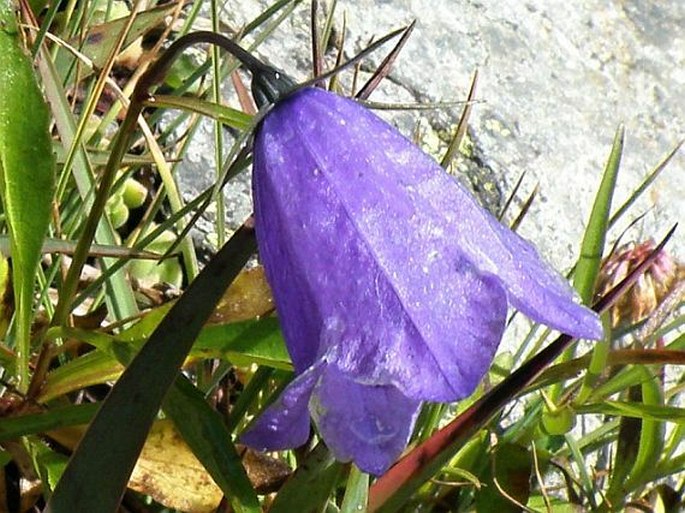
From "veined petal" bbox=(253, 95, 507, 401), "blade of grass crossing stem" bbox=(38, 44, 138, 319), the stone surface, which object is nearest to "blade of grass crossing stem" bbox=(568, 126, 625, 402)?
"veined petal" bbox=(253, 95, 507, 401)

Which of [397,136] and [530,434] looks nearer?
[397,136]

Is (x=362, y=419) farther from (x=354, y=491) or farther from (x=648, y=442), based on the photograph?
(x=648, y=442)

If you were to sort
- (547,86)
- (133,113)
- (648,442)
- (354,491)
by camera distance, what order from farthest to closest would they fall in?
1. (547,86)
2. (648,442)
3. (354,491)
4. (133,113)

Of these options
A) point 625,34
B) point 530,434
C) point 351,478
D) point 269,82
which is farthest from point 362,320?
point 625,34

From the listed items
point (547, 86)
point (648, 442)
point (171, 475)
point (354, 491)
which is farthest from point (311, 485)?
point (547, 86)

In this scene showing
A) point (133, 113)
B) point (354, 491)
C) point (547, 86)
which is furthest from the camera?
point (547, 86)

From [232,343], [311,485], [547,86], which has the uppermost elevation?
[547,86]

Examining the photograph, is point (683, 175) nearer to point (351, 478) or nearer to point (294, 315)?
point (351, 478)
